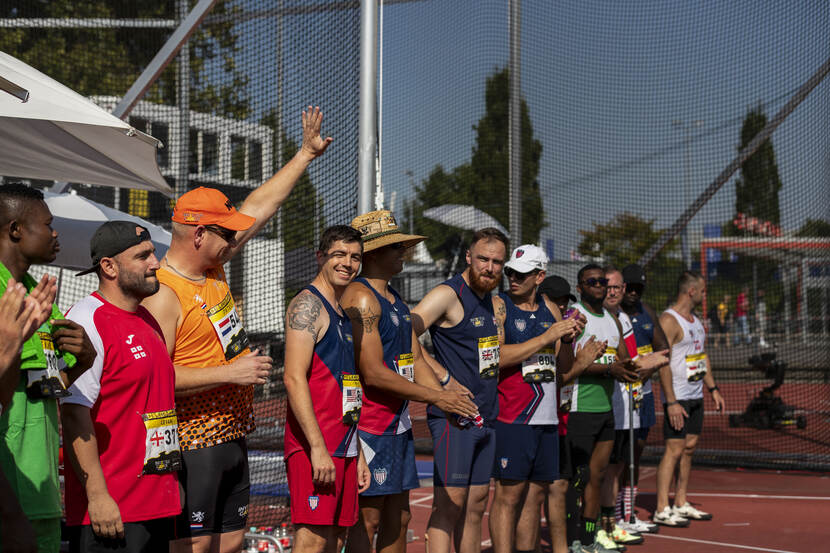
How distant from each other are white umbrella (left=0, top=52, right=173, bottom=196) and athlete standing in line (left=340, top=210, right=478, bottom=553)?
4.78ft

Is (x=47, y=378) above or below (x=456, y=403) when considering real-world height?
above

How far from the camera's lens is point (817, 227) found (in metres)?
13.0

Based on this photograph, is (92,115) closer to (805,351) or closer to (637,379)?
(637,379)

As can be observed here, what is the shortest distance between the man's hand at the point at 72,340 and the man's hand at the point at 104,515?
52 cm

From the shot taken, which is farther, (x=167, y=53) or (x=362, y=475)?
(x=167, y=53)

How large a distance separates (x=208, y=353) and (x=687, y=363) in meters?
5.81

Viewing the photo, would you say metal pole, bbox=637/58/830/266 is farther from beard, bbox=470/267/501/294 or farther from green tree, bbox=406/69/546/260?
beard, bbox=470/267/501/294

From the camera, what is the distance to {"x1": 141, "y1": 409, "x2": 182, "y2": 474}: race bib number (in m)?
3.56

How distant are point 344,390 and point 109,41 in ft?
48.1

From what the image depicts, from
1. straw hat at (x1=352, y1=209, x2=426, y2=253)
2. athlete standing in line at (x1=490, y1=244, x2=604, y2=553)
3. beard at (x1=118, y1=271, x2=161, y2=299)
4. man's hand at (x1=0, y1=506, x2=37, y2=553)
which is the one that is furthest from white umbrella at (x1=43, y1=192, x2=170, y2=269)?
man's hand at (x1=0, y1=506, x2=37, y2=553)

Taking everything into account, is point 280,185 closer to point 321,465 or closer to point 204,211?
point 204,211

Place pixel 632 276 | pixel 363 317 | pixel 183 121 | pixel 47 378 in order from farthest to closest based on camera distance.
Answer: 1. pixel 183 121
2. pixel 632 276
3. pixel 363 317
4. pixel 47 378

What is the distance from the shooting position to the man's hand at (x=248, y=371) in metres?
3.84

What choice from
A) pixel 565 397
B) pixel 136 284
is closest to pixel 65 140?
pixel 136 284
